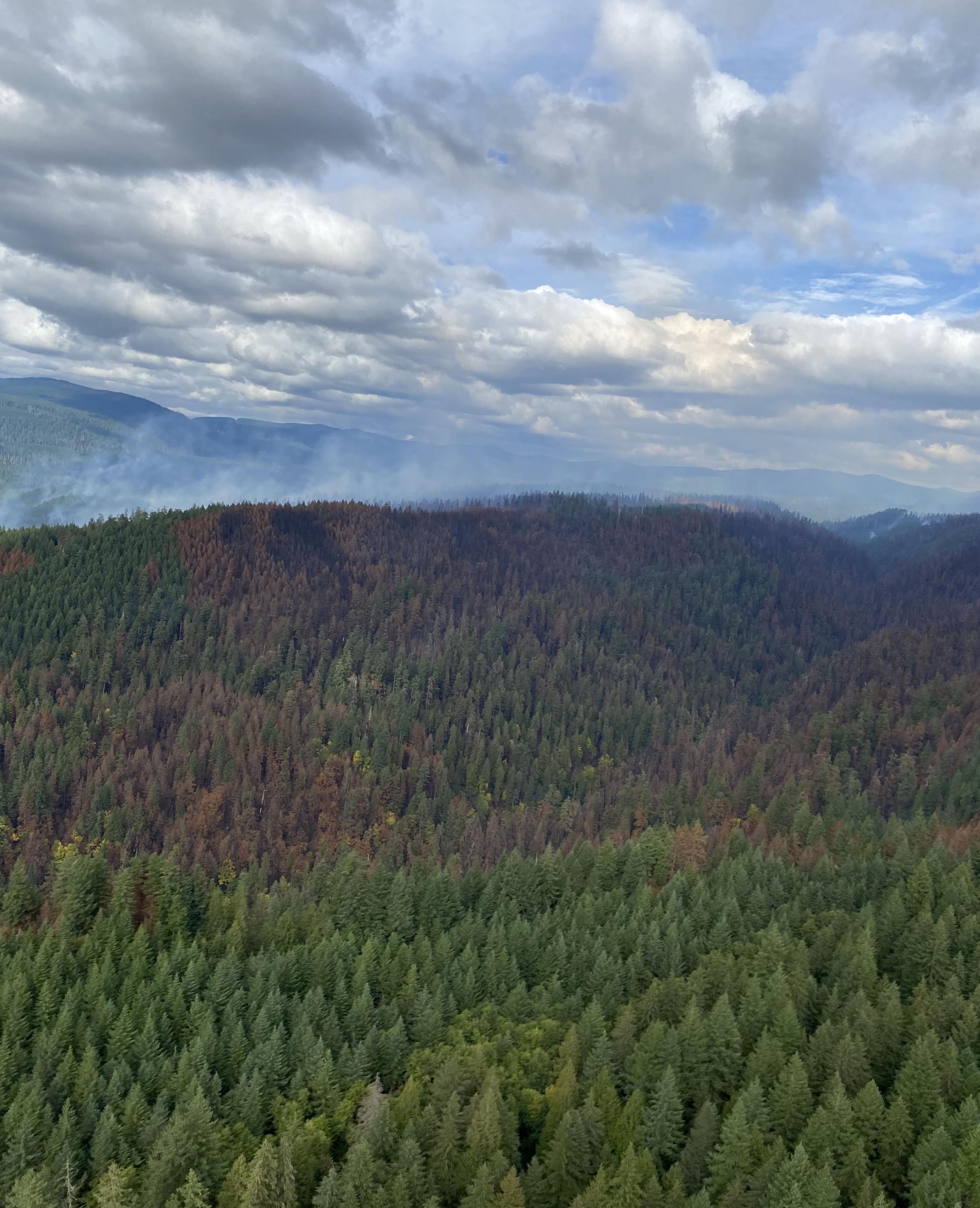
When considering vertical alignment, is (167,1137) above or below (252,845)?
above

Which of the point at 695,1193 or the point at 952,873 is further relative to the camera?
the point at 952,873

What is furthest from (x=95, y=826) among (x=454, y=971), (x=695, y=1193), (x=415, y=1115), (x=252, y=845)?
(x=695, y=1193)

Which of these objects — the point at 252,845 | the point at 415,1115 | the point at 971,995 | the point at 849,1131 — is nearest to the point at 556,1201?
the point at 415,1115

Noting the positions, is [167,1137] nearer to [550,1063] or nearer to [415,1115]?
[415,1115]

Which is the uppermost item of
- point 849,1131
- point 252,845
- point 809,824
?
point 849,1131

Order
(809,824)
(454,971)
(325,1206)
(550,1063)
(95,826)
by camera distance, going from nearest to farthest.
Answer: (325,1206)
(550,1063)
(454,971)
(809,824)
(95,826)

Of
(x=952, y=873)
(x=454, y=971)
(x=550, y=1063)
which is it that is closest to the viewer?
(x=550, y=1063)

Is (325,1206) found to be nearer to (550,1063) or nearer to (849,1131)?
(550,1063)
